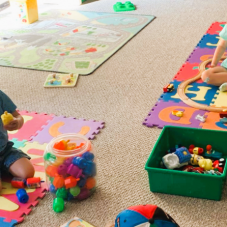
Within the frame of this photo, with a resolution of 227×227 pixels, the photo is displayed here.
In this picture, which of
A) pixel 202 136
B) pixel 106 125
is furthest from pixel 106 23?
pixel 202 136

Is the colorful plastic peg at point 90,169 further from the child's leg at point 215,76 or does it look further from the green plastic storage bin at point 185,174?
the child's leg at point 215,76

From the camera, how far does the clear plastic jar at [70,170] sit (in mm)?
1126

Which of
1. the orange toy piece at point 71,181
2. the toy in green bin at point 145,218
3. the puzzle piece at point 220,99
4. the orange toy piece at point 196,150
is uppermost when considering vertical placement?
the toy in green bin at point 145,218

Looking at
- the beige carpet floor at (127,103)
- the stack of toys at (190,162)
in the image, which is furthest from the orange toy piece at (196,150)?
the beige carpet floor at (127,103)

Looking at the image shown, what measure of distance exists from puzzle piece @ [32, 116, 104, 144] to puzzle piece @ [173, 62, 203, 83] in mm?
506

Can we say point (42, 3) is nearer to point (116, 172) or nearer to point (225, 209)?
point (116, 172)

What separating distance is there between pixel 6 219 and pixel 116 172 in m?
0.36

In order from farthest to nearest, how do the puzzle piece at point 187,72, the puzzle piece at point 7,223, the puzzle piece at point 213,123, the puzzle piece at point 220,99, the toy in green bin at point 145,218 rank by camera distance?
1. the puzzle piece at point 187,72
2. the puzzle piece at point 220,99
3. the puzzle piece at point 213,123
4. the puzzle piece at point 7,223
5. the toy in green bin at point 145,218

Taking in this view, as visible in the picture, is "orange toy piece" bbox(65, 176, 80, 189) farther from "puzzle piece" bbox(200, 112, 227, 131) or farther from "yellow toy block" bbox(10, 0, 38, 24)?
"yellow toy block" bbox(10, 0, 38, 24)

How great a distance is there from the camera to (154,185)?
116 cm

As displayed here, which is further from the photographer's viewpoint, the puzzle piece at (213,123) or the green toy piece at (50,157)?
the puzzle piece at (213,123)

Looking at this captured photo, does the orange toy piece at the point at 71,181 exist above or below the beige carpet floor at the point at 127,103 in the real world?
above

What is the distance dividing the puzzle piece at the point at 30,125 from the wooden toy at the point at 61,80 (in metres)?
0.27

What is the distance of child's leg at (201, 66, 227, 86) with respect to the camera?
1729 mm
